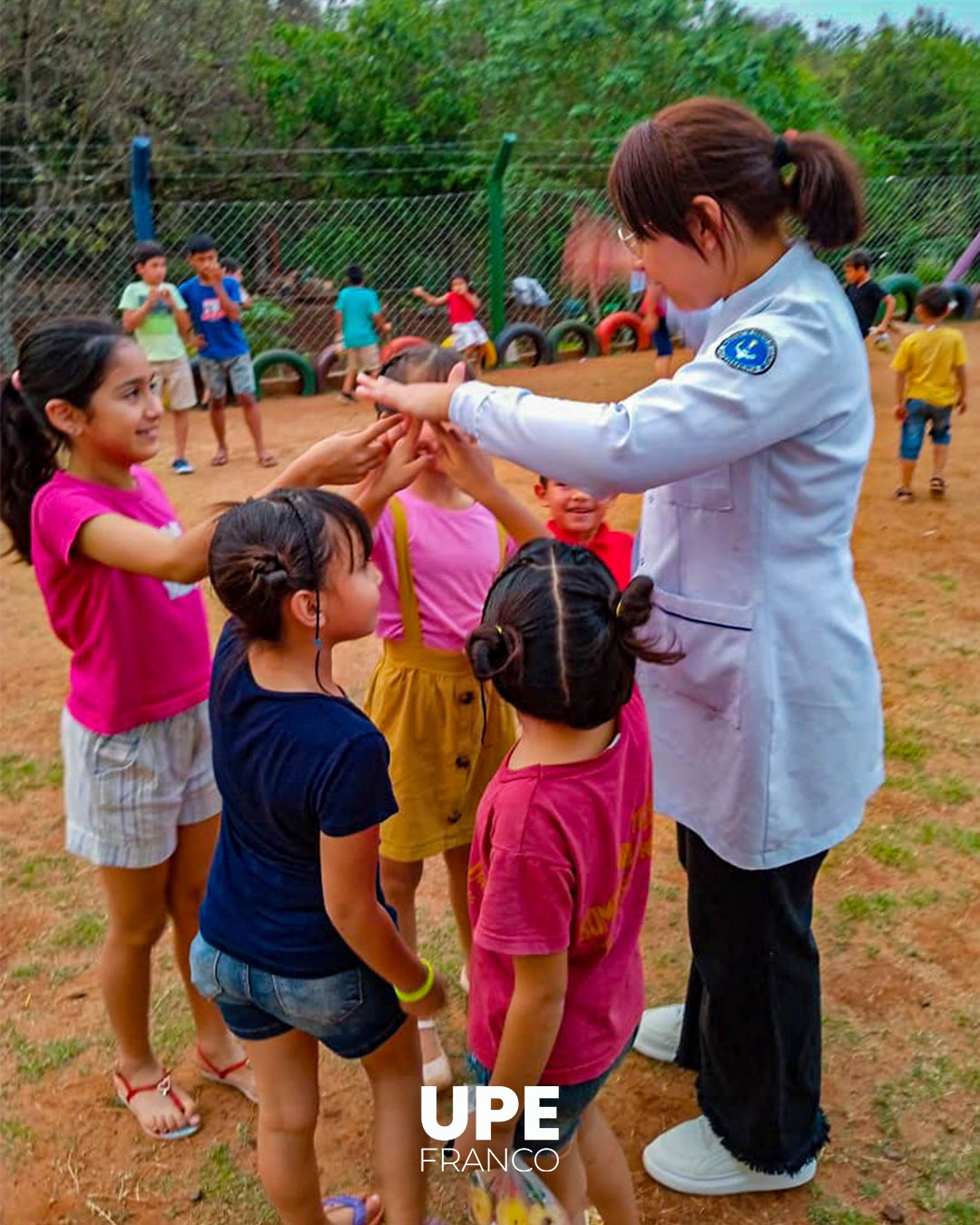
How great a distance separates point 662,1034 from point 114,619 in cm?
157

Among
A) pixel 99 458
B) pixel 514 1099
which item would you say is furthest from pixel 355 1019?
pixel 99 458

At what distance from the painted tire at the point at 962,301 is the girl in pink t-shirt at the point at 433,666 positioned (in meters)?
11.6

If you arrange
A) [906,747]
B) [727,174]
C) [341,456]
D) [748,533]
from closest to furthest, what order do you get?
1. [727,174]
2. [748,533]
3. [341,456]
4. [906,747]

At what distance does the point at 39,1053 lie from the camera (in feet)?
8.91

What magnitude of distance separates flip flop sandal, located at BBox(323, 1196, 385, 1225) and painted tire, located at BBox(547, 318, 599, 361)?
10.5 m

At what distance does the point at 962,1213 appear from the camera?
218 centimetres

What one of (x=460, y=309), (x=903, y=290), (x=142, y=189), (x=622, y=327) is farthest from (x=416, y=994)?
(x=903, y=290)

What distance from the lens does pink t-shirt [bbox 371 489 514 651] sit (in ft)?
7.63

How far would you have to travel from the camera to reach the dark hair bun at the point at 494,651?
1546 millimetres

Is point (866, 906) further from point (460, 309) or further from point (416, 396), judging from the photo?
point (460, 309)

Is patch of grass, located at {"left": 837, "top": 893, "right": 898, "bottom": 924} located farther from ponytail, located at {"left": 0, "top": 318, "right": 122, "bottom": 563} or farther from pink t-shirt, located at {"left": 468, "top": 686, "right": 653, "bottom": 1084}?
ponytail, located at {"left": 0, "top": 318, "right": 122, "bottom": 563}

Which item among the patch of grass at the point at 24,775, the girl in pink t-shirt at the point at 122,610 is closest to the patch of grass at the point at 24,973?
the girl in pink t-shirt at the point at 122,610

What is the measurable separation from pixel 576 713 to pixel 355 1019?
0.65 m

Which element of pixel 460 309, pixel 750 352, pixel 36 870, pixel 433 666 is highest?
pixel 750 352
